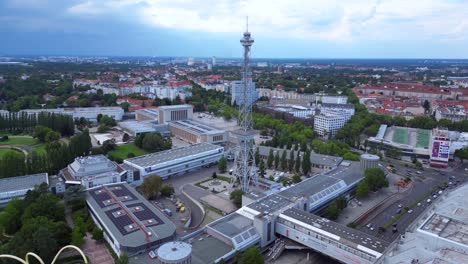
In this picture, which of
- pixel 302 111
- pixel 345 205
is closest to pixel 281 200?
pixel 345 205

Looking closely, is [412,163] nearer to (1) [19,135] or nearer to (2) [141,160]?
(2) [141,160]

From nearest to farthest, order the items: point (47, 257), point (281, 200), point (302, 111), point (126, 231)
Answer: point (47, 257) < point (126, 231) < point (281, 200) < point (302, 111)

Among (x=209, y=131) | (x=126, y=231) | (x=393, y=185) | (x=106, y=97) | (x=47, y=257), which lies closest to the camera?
(x=47, y=257)

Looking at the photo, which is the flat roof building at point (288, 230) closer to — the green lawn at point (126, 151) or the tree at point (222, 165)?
the tree at point (222, 165)

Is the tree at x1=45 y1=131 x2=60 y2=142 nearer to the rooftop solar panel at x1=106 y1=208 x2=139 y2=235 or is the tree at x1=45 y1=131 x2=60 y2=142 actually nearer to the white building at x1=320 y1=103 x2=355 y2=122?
the rooftop solar panel at x1=106 y1=208 x2=139 y2=235

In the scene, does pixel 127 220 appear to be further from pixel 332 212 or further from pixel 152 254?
pixel 332 212

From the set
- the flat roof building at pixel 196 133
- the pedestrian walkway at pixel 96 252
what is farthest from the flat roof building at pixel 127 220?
the flat roof building at pixel 196 133

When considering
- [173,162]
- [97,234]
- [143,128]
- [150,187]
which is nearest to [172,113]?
[143,128]
